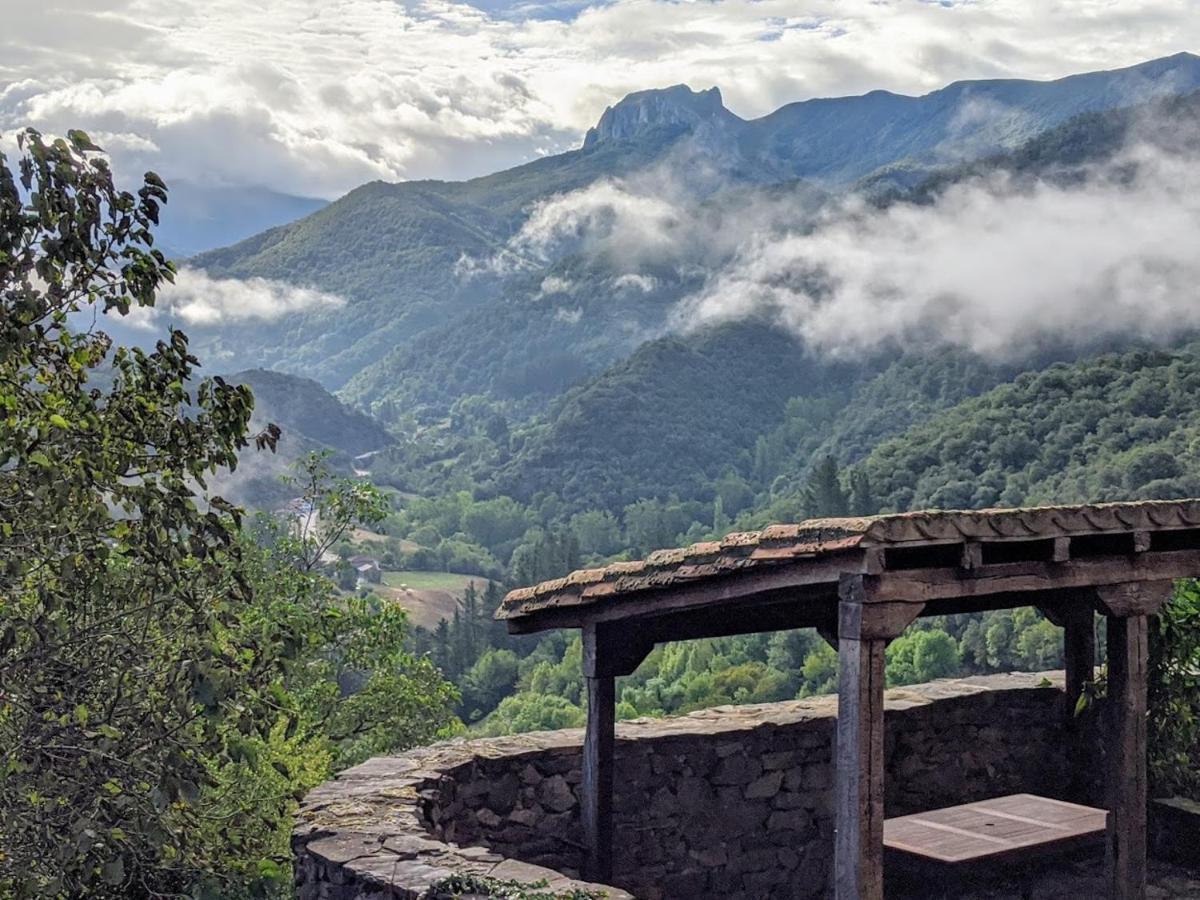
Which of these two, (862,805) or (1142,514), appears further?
(1142,514)

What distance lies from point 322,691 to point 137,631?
13850 mm

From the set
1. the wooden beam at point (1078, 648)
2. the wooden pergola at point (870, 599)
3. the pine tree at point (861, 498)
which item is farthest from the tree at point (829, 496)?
the wooden pergola at point (870, 599)

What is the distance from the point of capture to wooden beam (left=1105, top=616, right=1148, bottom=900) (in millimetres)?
6699

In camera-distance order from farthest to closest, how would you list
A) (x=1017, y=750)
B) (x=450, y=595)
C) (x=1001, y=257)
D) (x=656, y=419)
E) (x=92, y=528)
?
1. (x=1001, y=257)
2. (x=656, y=419)
3. (x=450, y=595)
4. (x=1017, y=750)
5. (x=92, y=528)

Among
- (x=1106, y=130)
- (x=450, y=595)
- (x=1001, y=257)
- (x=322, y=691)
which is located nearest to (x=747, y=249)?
(x=1001, y=257)

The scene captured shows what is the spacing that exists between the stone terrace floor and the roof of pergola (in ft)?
8.13

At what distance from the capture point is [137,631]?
5.96m

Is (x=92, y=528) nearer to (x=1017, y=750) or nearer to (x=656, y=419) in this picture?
(x=1017, y=750)

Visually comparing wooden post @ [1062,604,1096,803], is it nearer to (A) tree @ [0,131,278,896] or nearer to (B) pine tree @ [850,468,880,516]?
(A) tree @ [0,131,278,896]

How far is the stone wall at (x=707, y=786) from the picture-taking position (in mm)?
7520

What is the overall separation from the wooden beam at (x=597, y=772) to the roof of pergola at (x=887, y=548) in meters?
0.42

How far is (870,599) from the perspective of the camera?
5.62 metres

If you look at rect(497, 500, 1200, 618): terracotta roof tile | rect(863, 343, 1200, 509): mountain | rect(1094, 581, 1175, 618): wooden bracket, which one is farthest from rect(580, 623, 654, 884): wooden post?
rect(863, 343, 1200, 509): mountain

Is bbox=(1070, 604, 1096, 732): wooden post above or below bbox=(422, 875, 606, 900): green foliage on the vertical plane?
above
